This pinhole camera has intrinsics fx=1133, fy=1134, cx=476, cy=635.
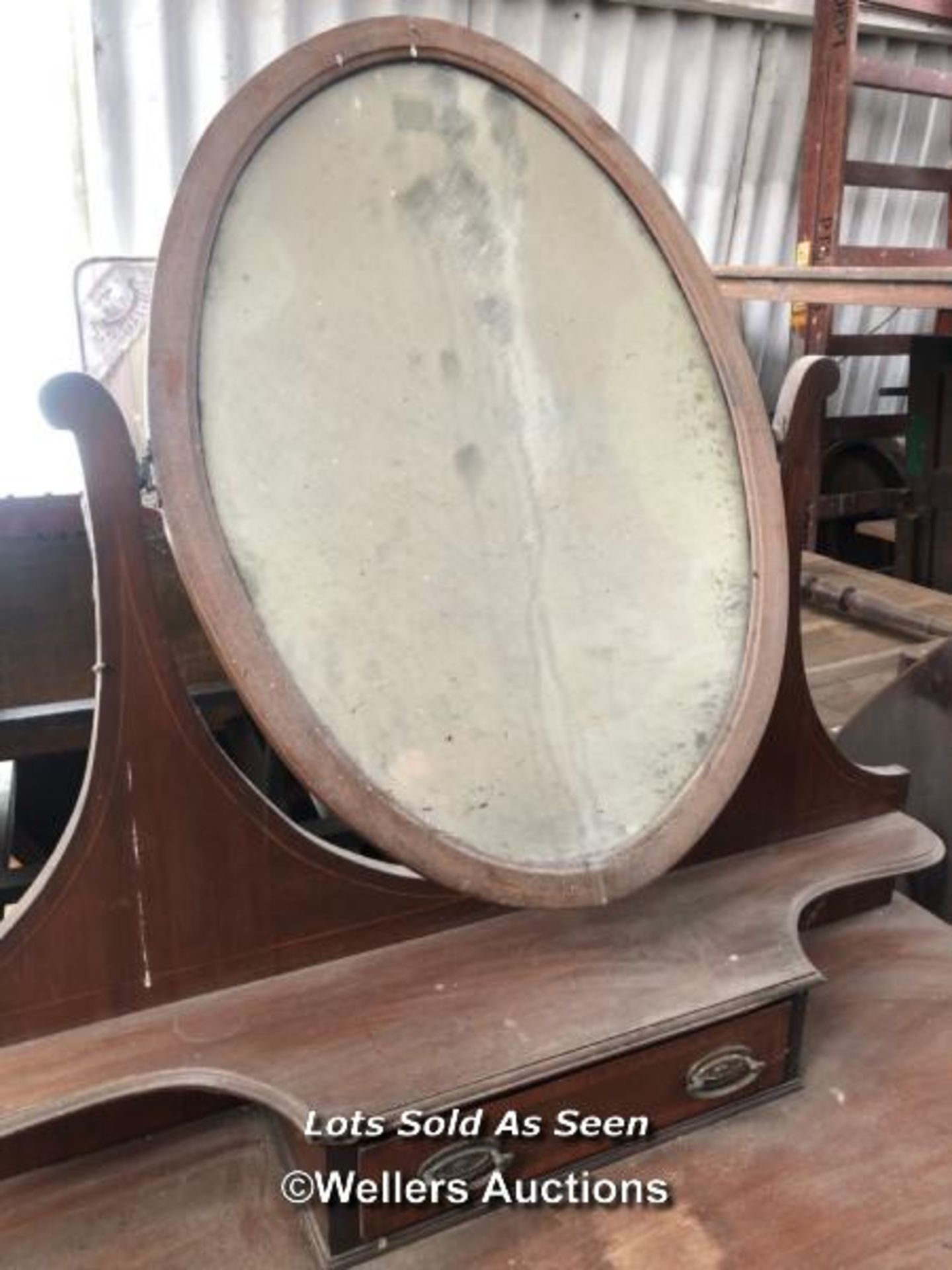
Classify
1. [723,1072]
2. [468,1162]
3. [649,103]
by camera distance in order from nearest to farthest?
[468,1162] < [723,1072] < [649,103]

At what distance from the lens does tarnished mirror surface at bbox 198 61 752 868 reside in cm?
82

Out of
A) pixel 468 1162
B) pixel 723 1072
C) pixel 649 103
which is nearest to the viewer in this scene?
pixel 468 1162

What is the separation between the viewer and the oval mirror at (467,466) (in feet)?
2.62

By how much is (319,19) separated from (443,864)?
83.8 inches

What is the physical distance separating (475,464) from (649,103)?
226 centimetres

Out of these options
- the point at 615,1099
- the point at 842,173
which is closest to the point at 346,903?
the point at 615,1099

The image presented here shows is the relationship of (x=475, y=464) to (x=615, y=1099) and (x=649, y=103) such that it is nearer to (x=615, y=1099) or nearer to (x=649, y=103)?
(x=615, y=1099)

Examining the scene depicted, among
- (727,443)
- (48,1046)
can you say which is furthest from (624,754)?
(48,1046)

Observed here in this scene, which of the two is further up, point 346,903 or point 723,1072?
point 346,903

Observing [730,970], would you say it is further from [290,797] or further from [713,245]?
[713,245]

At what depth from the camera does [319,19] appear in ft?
7.71

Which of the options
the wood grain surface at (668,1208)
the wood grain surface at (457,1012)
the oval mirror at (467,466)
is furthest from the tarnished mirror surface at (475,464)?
the wood grain surface at (668,1208)

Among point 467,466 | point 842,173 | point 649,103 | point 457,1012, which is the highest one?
point 649,103

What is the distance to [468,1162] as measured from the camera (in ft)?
2.87
